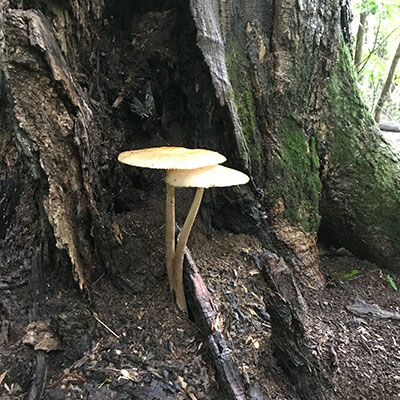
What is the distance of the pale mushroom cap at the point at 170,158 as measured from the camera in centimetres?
160

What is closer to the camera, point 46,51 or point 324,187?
point 46,51

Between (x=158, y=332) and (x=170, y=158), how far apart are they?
3.18 ft

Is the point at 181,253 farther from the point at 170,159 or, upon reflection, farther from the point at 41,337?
the point at 41,337

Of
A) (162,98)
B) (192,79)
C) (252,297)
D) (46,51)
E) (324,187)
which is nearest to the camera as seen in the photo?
(46,51)

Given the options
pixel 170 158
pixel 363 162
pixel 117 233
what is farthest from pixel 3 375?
pixel 363 162

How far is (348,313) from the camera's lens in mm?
2619

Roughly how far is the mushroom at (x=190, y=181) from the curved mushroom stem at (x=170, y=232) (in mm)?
27

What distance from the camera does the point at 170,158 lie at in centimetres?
162

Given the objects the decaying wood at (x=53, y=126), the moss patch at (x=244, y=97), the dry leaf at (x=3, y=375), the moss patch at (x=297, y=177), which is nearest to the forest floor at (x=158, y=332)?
the dry leaf at (x=3, y=375)

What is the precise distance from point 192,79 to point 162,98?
0.29m

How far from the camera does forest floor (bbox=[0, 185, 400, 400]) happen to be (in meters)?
1.80

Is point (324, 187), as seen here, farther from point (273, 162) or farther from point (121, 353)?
point (121, 353)

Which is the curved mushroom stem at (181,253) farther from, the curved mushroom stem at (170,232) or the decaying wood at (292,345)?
the decaying wood at (292,345)

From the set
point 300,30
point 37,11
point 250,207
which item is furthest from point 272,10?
point 37,11
